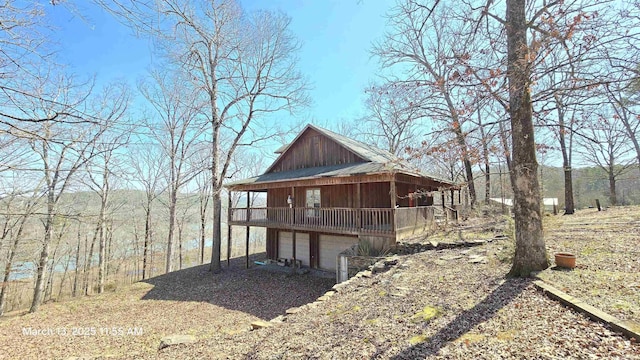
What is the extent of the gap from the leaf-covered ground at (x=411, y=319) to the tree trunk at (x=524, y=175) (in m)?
0.36

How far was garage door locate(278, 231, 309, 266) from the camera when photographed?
48.3ft

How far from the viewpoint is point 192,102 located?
17.4 m

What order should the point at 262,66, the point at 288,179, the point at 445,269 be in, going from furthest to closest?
the point at 262,66 < the point at 288,179 < the point at 445,269

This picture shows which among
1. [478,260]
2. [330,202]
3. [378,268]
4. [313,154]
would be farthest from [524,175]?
[313,154]

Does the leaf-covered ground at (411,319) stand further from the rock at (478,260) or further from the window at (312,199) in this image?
the window at (312,199)

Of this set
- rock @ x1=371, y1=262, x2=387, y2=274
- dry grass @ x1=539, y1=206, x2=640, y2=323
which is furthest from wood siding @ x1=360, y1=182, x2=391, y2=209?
dry grass @ x1=539, y1=206, x2=640, y2=323

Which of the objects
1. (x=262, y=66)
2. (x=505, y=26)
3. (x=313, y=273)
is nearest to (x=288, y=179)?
(x=313, y=273)

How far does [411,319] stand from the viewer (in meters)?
4.50

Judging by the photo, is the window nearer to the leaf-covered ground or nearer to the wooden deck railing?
the wooden deck railing

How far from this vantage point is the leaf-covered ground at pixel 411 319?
3.35 metres

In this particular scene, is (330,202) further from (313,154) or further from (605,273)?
(605,273)

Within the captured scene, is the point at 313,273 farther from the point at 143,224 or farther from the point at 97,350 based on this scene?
the point at 143,224

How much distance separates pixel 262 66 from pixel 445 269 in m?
14.6

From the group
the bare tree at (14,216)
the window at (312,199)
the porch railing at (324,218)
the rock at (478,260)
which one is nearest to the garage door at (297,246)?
the window at (312,199)
